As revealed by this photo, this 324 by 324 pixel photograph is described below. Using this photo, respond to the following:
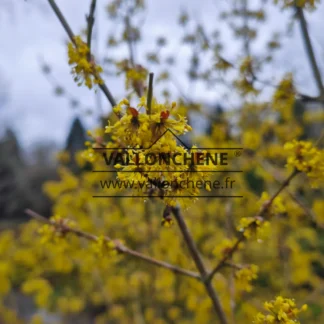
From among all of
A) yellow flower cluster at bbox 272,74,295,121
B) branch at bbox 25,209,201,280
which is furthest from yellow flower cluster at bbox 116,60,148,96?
yellow flower cluster at bbox 272,74,295,121

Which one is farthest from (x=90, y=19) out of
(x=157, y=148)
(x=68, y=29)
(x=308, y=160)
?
(x=308, y=160)

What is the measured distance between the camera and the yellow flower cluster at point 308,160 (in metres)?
1.19

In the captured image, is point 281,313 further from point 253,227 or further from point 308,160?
point 308,160

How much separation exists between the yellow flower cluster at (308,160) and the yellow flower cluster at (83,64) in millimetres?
729

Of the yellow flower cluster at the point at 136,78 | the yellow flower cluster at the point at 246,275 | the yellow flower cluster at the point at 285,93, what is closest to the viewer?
the yellow flower cluster at the point at 246,275

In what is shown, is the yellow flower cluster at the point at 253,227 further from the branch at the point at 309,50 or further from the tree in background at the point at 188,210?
the branch at the point at 309,50

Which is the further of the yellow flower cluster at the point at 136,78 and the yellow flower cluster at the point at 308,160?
the yellow flower cluster at the point at 136,78

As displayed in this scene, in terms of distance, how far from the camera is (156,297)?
4441 mm

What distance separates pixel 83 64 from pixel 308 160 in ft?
2.83

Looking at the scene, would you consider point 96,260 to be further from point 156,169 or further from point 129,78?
point 156,169

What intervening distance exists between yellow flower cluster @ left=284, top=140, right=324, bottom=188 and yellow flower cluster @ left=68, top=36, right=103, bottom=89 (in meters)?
0.73

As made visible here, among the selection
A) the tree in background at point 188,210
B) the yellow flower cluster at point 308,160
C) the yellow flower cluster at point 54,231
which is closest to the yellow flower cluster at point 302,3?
the tree in background at point 188,210

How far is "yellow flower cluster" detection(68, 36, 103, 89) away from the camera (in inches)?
47.9

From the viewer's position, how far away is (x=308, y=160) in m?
1.22
